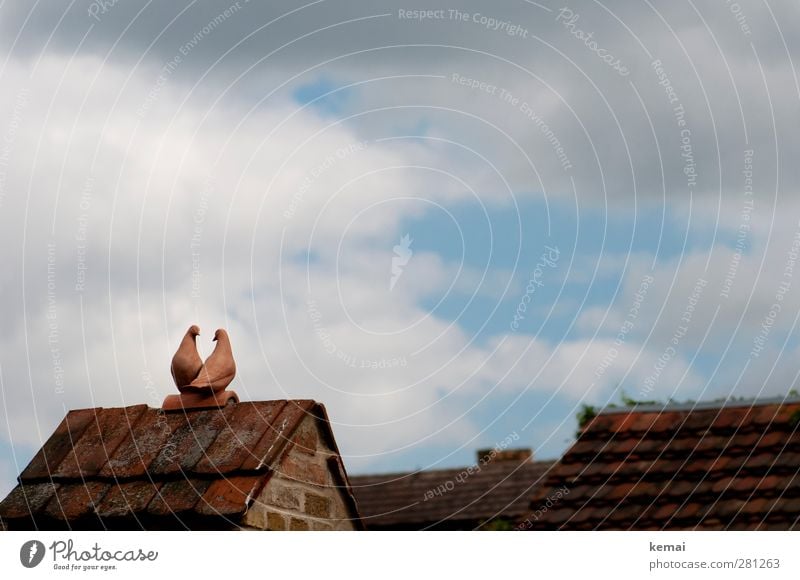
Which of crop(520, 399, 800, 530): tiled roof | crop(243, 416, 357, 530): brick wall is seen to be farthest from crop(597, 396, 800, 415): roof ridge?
crop(243, 416, 357, 530): brick wall

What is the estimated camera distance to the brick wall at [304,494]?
654 centimetres

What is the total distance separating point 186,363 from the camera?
7188 millimetres

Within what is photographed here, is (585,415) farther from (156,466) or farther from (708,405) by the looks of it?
(156,466)

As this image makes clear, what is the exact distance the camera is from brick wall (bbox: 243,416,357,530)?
21.5 ft

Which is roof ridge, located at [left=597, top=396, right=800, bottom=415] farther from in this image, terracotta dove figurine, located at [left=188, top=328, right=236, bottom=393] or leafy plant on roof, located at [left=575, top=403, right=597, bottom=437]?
terracotta dove figurine, located at [left=188, top=328, right=236, bottom=393]

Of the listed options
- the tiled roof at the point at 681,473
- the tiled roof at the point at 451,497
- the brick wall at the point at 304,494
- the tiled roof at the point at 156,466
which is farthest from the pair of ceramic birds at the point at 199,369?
the tiled roof at the point at 451,497

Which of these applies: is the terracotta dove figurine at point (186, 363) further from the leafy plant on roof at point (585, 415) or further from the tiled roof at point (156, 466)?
the leafy plant on roof at point (585, 415)

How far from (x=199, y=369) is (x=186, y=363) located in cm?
9

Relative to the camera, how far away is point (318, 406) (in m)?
6.98

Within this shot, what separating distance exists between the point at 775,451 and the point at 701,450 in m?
0.64

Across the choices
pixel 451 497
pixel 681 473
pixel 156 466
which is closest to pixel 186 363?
pixel 156 466
